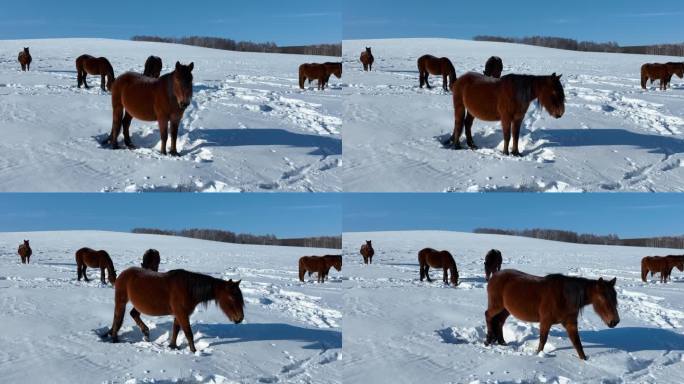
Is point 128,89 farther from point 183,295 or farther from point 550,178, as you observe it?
point 550,178

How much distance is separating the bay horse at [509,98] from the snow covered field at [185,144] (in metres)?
1.88

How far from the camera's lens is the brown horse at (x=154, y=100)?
7.23 metres

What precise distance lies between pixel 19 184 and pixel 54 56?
18.0m

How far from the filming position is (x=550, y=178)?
292 inches

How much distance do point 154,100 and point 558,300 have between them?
518cm

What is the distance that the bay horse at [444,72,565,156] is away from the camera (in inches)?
304

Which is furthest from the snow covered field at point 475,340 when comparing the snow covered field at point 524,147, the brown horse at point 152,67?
the brown horse at point 152,67

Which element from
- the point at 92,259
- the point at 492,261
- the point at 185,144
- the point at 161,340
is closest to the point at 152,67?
the point at 185,144

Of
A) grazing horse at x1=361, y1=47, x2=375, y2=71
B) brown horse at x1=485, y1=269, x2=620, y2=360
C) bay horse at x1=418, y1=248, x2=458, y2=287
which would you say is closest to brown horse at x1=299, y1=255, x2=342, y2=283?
bay horse at x1=418, y1=248, x2=458, y2=287

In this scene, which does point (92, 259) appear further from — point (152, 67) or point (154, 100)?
point (154, 100)

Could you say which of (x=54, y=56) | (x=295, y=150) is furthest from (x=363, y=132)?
(x=54, y=56)

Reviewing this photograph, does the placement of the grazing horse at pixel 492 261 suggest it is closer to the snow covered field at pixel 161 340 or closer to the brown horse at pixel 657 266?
the snow covered field at pixel 161 340

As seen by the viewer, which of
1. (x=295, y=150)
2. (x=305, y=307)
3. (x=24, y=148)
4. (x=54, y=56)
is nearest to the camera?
(x=24, y=148)

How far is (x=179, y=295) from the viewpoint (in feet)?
22.7
